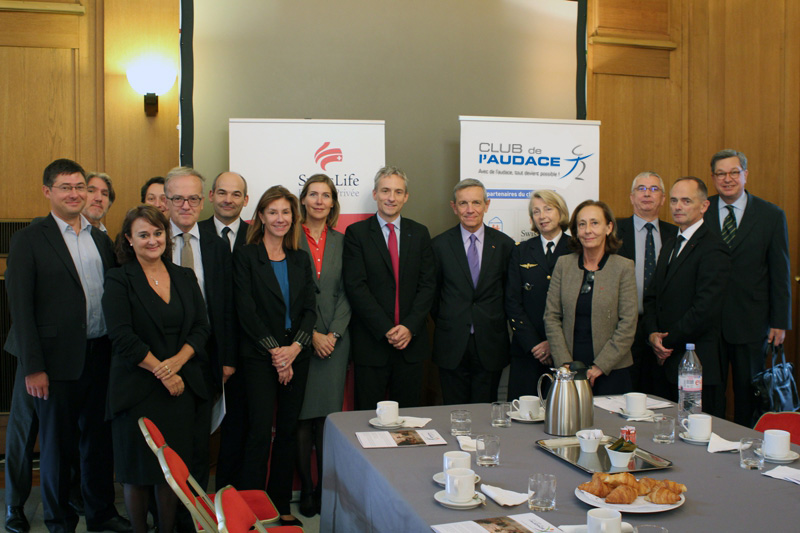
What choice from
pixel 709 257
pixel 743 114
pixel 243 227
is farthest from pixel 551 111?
pixel 243 227

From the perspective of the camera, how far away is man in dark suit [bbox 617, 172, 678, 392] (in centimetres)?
407

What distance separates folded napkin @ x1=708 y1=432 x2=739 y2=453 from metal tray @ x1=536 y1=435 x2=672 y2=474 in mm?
211

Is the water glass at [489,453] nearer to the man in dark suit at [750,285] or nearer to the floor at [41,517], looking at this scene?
the floor at [41,517]

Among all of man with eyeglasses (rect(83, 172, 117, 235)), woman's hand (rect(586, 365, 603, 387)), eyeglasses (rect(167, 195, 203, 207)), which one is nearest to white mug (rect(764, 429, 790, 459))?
woman's hand (rect(586, 365, 603, 387))

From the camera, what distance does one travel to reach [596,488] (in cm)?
173

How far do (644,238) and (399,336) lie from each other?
165cm

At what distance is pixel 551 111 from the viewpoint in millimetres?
5480

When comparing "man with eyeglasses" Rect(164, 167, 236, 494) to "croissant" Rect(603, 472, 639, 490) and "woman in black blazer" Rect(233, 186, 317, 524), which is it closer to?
"woman in black blazer" Rect(233, 186, 317, 524)

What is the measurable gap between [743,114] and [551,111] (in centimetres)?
164

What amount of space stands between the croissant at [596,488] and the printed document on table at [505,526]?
179 millimetres

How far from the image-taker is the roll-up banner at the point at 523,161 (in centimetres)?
483

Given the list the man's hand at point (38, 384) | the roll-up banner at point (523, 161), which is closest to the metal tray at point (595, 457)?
the man's hand at point (38, 384)

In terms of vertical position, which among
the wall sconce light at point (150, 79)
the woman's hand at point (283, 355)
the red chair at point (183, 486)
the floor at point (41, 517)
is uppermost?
the wall sconce light at point (150, 79)

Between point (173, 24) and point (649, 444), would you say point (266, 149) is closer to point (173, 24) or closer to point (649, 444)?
point (173, 24)
